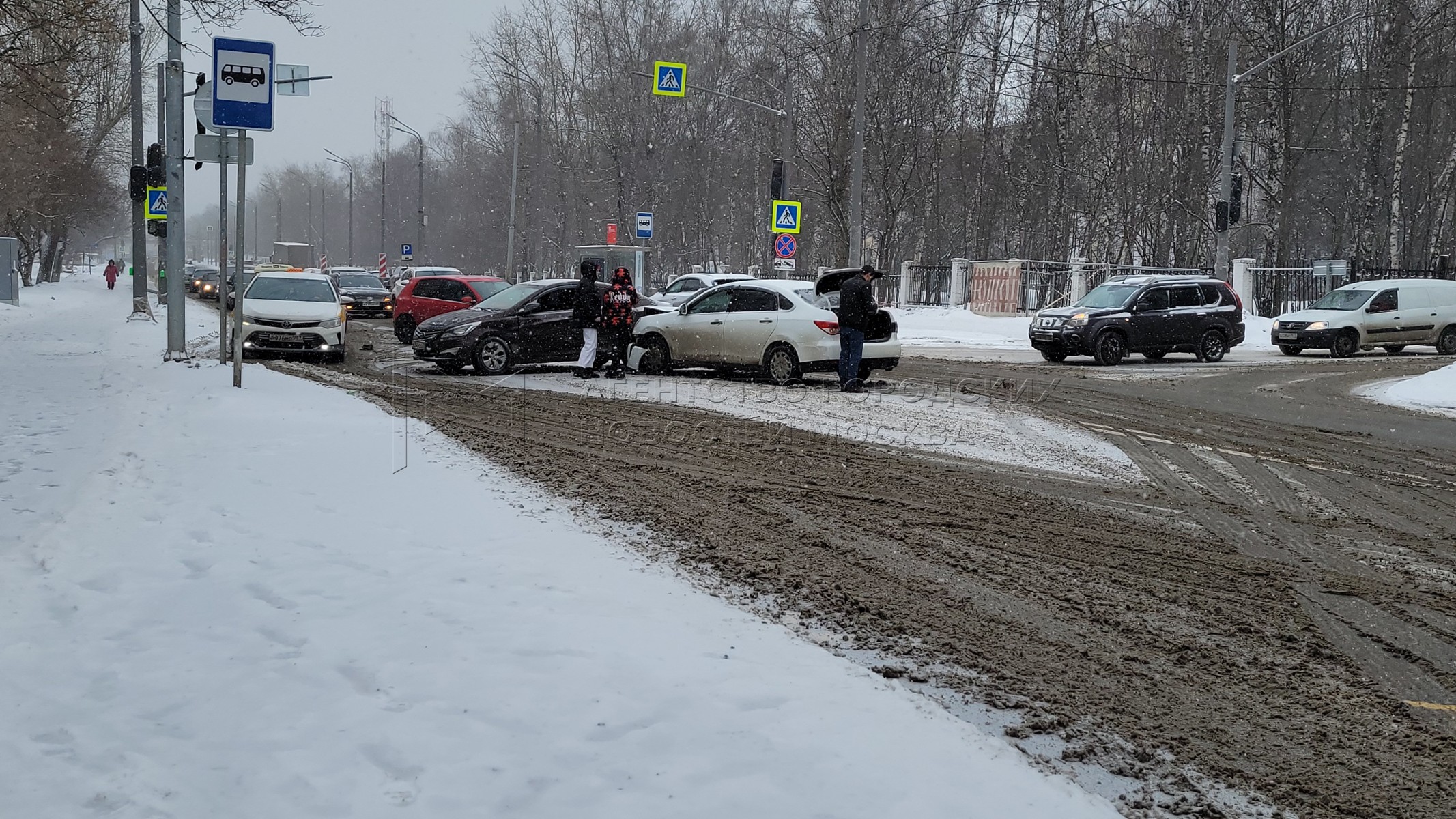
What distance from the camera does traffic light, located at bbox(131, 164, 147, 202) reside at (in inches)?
853

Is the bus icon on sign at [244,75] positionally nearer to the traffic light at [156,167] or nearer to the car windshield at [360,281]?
the traffic light at [156,167]

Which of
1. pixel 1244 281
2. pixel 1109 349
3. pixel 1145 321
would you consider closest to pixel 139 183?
pixel 1109 349

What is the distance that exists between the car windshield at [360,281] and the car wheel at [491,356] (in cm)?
2306

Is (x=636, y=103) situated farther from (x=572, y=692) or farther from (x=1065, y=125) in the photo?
(x=572, y=692)

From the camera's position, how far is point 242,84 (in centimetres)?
1162

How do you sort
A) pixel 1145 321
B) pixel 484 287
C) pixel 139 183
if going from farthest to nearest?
pixel 484 287 < pixel 1145 321 < pixel 139 183

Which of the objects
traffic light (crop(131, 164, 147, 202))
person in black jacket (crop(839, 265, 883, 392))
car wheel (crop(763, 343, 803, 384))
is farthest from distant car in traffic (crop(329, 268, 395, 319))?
person in black jacket (crop(839, 265, 883, 392))

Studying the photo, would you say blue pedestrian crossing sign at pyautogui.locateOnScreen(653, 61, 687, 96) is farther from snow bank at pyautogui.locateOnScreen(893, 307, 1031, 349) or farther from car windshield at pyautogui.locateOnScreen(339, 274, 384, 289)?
car windshield at pyautogui.locateOnScreen(339, 274, 384, 289)

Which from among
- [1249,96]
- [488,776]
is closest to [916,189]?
[1249,96]

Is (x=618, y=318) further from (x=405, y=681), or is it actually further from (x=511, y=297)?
(x=405, y=681)

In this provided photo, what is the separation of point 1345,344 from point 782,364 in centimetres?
1654

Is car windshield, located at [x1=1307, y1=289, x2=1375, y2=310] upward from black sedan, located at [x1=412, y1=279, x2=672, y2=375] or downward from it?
upward

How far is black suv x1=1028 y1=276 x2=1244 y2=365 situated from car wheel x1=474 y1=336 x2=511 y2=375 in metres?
10.7

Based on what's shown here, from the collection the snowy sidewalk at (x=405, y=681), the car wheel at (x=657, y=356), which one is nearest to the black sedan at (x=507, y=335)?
the car wheel at (x=657, y=356)
